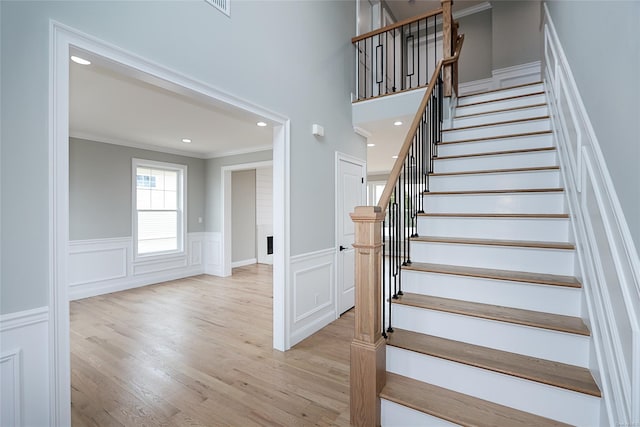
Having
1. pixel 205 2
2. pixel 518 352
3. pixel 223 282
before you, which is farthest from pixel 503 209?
pixel 223 282

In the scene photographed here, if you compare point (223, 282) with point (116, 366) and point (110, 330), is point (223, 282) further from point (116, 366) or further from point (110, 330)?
point (116, 366)

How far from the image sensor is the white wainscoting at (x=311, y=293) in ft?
9.84

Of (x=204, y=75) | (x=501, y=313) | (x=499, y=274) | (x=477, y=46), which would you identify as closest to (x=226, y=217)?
(x=204, y=75)

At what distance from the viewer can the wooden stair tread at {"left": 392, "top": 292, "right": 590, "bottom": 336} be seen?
5.07 ft

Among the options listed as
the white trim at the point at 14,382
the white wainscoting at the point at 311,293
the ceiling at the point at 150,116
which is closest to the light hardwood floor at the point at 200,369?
the white wainscoting at the point at 311,293

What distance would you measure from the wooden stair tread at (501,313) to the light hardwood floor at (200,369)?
0.94 meters

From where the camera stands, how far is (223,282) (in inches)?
225

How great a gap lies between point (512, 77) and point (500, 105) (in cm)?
258

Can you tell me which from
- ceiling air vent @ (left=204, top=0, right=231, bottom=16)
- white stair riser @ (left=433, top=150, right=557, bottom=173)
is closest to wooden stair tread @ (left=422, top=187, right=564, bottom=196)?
white stair riser @ (left=433, top=150, right=557, bottom=173)

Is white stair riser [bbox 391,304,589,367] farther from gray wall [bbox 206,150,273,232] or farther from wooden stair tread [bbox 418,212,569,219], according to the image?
gray wall [bbox 206,150,273,232]

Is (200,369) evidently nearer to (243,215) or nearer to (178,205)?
(178,205)

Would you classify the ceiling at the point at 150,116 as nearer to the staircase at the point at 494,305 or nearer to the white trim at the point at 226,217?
the white trim at the point at 226,217

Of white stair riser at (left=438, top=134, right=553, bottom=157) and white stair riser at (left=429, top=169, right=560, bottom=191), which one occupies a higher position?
white stair riser at (left=438, top=134, right=553, bottom=157)

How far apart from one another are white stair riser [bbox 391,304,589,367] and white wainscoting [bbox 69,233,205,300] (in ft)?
16.9
